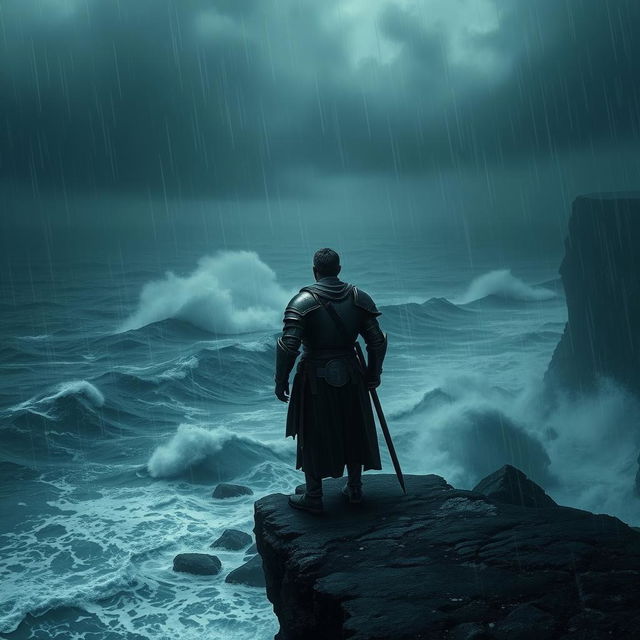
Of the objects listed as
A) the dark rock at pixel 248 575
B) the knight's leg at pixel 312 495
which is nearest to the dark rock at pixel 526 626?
the knight's leg at pixel 312 495

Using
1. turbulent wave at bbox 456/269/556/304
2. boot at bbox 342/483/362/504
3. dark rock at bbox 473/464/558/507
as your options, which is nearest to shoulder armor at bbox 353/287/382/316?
boot at bbox 342/483/362/504

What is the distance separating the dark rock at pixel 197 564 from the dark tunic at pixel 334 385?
298 inches

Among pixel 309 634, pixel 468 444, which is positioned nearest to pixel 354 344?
pixel 309 634

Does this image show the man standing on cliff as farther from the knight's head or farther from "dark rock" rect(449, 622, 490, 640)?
"dark rock" rect(449, 622, 490, 640)

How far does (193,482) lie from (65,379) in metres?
12.4

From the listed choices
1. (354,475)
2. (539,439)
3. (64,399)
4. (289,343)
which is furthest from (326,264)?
(64,399)

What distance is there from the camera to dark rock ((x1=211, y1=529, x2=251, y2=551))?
12148 mm

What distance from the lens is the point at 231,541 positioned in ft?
39.9

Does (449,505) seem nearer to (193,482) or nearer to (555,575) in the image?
(555,575)

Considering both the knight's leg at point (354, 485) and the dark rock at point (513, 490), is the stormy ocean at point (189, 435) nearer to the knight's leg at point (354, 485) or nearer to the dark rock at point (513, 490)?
the dark rock at point (513, 490)

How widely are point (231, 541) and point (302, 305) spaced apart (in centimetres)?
927

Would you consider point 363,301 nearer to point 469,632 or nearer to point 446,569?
point 446,569

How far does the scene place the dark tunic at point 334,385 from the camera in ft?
14.9

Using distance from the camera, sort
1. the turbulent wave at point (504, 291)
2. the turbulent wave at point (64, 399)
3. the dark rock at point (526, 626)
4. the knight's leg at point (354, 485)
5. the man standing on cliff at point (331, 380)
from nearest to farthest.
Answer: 1. the dark rock at point (526, 626)
2. the man standing on cliff at point (331, 380)
3. the knight's leg at point (354, 485)
4. the turbulent wave at point (64, 399)
5. the turbulent wave at point (504, 291)
